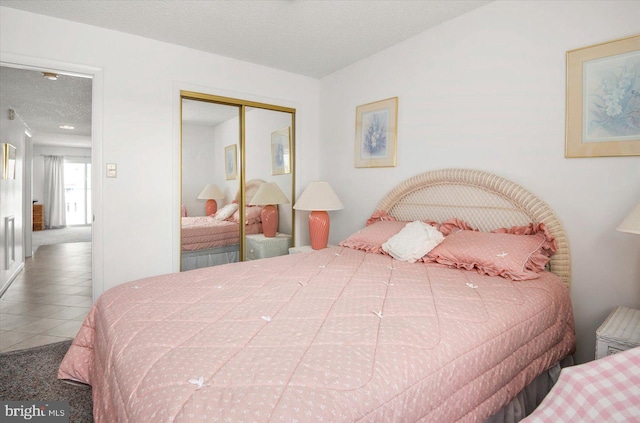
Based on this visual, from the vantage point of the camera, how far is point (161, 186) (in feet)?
10.4

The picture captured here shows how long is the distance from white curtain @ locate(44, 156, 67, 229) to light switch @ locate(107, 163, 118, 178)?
191 inches

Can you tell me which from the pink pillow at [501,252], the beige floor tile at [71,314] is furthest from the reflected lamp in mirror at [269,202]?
the pink pillow at [501,252]

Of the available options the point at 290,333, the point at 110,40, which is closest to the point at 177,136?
the point at 110,40

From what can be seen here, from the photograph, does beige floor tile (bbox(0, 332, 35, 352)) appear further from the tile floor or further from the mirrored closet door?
the mirrored closet door

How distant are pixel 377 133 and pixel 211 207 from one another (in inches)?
73.5

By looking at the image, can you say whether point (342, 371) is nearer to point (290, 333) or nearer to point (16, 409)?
point (290, 333)

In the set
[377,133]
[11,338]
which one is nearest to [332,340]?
[377,133]

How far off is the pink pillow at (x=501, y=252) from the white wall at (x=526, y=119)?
0.66ft

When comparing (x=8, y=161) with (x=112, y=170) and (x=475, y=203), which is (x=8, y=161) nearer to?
(x=112, y=170)

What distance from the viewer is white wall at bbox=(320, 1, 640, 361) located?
1.94 meters

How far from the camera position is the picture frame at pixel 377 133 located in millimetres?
3213

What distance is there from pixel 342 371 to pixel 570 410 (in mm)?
626

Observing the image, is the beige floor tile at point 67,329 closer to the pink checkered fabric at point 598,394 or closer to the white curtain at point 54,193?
the pink checkered fabric at point 598,394

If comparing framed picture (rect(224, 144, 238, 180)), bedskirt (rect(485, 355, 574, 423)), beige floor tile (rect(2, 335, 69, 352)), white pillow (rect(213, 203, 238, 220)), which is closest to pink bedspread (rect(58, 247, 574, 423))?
bedskirt (rect(485, 355, 574, 423))
